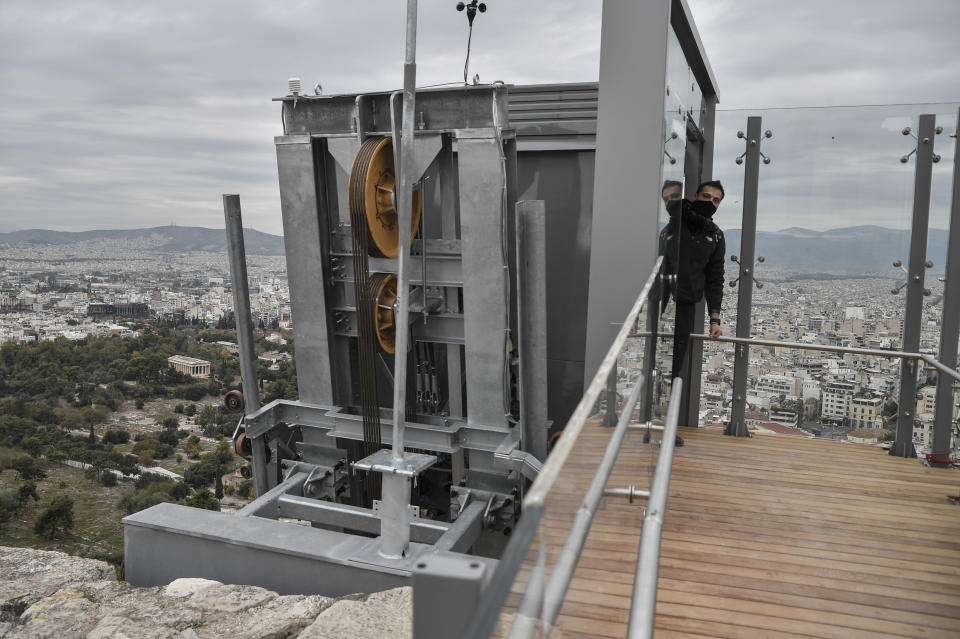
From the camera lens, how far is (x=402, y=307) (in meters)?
4.37

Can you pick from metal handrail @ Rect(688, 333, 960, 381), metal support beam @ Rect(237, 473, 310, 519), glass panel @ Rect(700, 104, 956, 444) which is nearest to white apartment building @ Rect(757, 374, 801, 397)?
glass panel @ Rect(700, 104, 956, 444)

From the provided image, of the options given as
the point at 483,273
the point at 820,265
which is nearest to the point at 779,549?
the point at 483,273

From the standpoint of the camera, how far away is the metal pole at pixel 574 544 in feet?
3.15

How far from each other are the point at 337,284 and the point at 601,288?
3.22 m

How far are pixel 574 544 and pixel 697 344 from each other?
502 cm

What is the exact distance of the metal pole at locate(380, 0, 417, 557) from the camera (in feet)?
14.1

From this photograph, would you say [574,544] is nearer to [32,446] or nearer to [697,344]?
[697,344]

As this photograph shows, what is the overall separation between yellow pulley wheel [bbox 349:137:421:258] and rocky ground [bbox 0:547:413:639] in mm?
2885

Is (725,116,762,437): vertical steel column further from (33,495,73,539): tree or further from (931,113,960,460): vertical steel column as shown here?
(33,495,73,539): tree

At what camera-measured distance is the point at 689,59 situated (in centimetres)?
513

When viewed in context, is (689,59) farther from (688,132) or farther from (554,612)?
(554,612)

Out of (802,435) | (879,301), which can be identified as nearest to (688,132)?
(879,301)

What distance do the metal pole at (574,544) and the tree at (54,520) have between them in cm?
4189

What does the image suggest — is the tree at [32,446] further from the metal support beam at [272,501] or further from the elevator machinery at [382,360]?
the metal support beam at [272,501]
